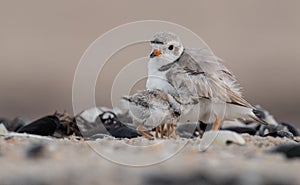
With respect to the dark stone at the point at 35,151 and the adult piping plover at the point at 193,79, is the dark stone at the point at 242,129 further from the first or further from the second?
the dark stone at the point at 35,151

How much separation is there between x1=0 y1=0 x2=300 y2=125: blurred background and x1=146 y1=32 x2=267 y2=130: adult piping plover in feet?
17.4

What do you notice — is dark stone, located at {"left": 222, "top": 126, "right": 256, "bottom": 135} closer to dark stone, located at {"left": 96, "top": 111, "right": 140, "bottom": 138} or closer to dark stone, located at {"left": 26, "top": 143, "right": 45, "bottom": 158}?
dark stone, located at {"left": 96, "top": 111, "right": 140, "bottom": 138}

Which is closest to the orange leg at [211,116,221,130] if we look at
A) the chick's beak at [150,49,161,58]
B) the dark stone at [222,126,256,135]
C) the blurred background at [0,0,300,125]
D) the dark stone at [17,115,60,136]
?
the chick's beak at [150,49,161,58]

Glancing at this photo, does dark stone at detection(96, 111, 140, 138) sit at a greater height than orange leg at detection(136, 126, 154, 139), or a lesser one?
lesser

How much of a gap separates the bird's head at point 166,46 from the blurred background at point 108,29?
213 inches

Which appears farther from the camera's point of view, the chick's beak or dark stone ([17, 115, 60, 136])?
dark stone ([17, 115, 60, 136])

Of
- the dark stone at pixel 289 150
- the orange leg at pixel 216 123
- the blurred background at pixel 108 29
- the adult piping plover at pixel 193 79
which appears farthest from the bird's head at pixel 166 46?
the blurred background at pixel 108 29

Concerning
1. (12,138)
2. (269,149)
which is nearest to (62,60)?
(12,138)

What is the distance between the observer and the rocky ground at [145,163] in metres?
2.68

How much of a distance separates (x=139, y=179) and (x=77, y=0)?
10.8m

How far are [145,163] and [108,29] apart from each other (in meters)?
8.91

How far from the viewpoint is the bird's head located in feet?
13.1

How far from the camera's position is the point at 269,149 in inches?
134

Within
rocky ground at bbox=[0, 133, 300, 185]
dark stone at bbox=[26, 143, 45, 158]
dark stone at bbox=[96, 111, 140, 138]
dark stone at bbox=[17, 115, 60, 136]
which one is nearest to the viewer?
rocky ground at bbox=[0, 133, 300, 185]
